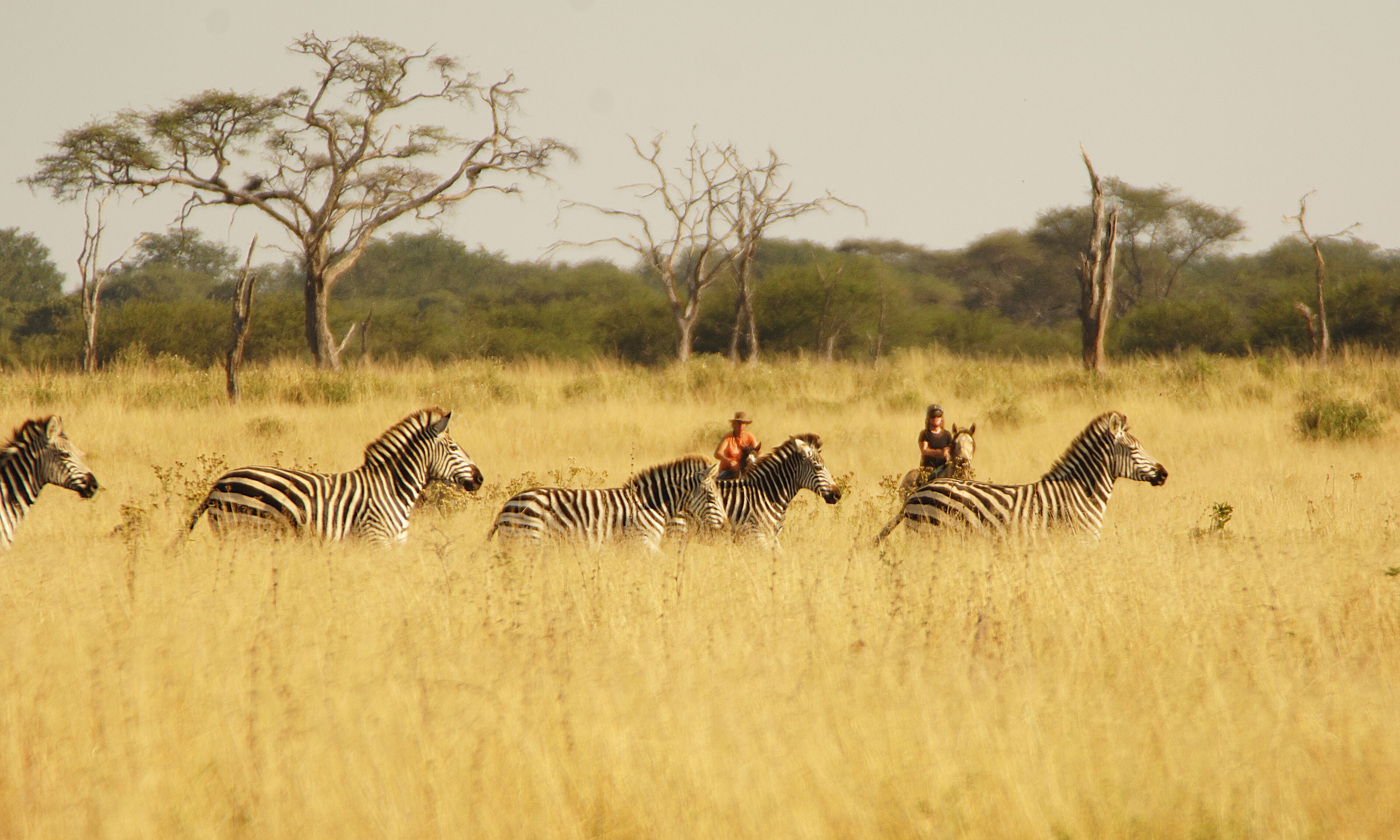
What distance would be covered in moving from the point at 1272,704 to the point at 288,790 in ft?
11.7

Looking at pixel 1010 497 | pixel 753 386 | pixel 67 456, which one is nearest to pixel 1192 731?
pixel 1010 497

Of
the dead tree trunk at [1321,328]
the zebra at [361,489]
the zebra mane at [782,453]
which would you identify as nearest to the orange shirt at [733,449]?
the zebra mane at [782,453]

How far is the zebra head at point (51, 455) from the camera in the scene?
23.6 ft

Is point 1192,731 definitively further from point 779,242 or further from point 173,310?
point 779,242

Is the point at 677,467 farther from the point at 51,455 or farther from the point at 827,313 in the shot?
the point at 827,313

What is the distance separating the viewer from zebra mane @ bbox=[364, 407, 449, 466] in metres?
8.11

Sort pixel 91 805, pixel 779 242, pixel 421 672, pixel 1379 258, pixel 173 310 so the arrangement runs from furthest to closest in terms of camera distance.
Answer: pixel 779 242 < pixel 1379 258 < pixel 173 310 < pixel 421 672 < pixel 91 805

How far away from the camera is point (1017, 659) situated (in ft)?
16.2

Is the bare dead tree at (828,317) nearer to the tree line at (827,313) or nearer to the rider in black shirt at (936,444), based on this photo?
the tree line at (827,313)

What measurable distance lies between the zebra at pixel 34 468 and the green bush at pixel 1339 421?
14.1m

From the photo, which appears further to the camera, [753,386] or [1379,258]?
[1379,258]

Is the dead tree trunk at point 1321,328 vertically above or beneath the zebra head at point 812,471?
above

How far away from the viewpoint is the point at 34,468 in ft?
23.8

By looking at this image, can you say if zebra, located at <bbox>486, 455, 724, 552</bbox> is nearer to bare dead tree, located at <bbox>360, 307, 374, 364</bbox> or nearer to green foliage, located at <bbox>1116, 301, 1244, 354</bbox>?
bare dead tree, located at <bbox>360, 307, 374, 364</bbox>
